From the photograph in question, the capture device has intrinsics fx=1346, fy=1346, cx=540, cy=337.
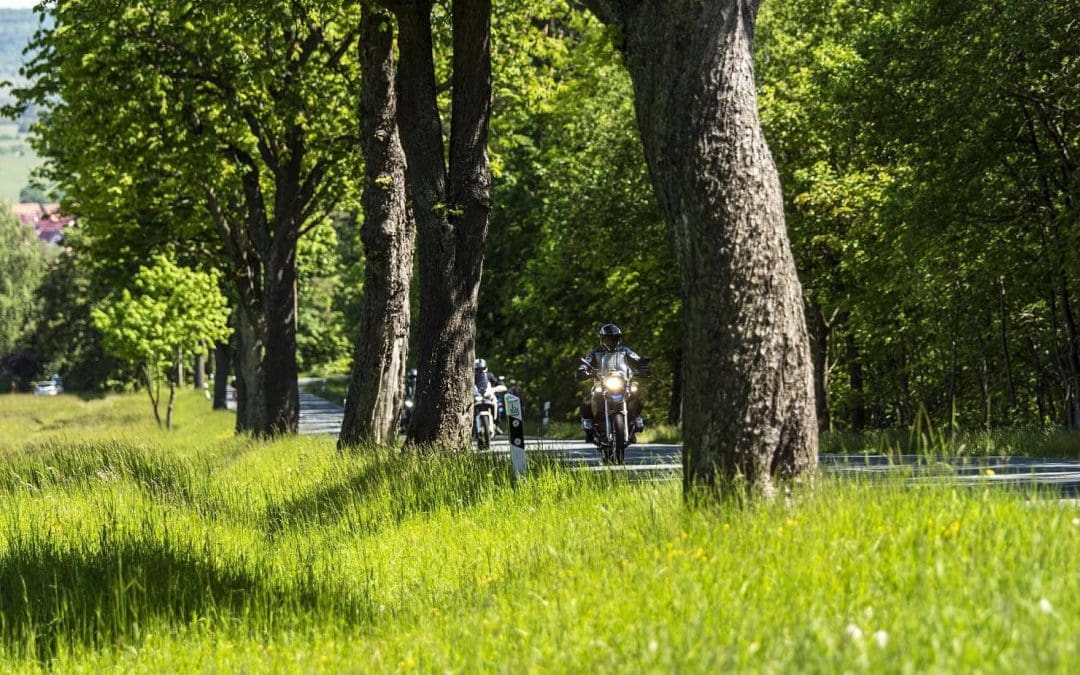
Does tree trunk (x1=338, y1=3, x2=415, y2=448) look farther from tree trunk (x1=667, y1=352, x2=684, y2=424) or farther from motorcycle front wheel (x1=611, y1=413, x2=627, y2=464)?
tree trunk (x1=667, y1=352, x2=684, y2=424)

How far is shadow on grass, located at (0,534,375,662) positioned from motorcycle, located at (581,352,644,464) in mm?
7005

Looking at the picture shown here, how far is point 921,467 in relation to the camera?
7180 millimetres

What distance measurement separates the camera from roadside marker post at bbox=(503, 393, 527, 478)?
11.2 m

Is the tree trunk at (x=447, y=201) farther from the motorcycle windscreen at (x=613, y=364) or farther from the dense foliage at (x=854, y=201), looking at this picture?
the dense foliage at (x=854, y=201)

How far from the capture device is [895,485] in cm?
689

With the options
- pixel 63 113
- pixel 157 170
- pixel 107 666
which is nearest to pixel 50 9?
pixel 63 113

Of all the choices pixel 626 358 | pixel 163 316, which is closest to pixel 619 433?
pixel 626 358

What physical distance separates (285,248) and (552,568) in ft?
62.6

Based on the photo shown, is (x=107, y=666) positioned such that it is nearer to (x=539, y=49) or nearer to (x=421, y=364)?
(x=421, y=364)

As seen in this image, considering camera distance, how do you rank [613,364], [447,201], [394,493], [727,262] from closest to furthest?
[727,262] → [394,493] → [447,201] → [613,364]

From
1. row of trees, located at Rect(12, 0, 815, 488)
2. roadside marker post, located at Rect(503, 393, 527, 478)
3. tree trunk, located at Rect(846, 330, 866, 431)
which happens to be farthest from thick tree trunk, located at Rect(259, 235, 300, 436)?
tree trunk, located at Rect(846, 330, 866, 431)

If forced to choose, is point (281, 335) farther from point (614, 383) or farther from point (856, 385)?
point (856, 385)

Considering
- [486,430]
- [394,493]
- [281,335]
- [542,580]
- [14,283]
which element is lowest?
[542,580]

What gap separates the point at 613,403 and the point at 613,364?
473mm
